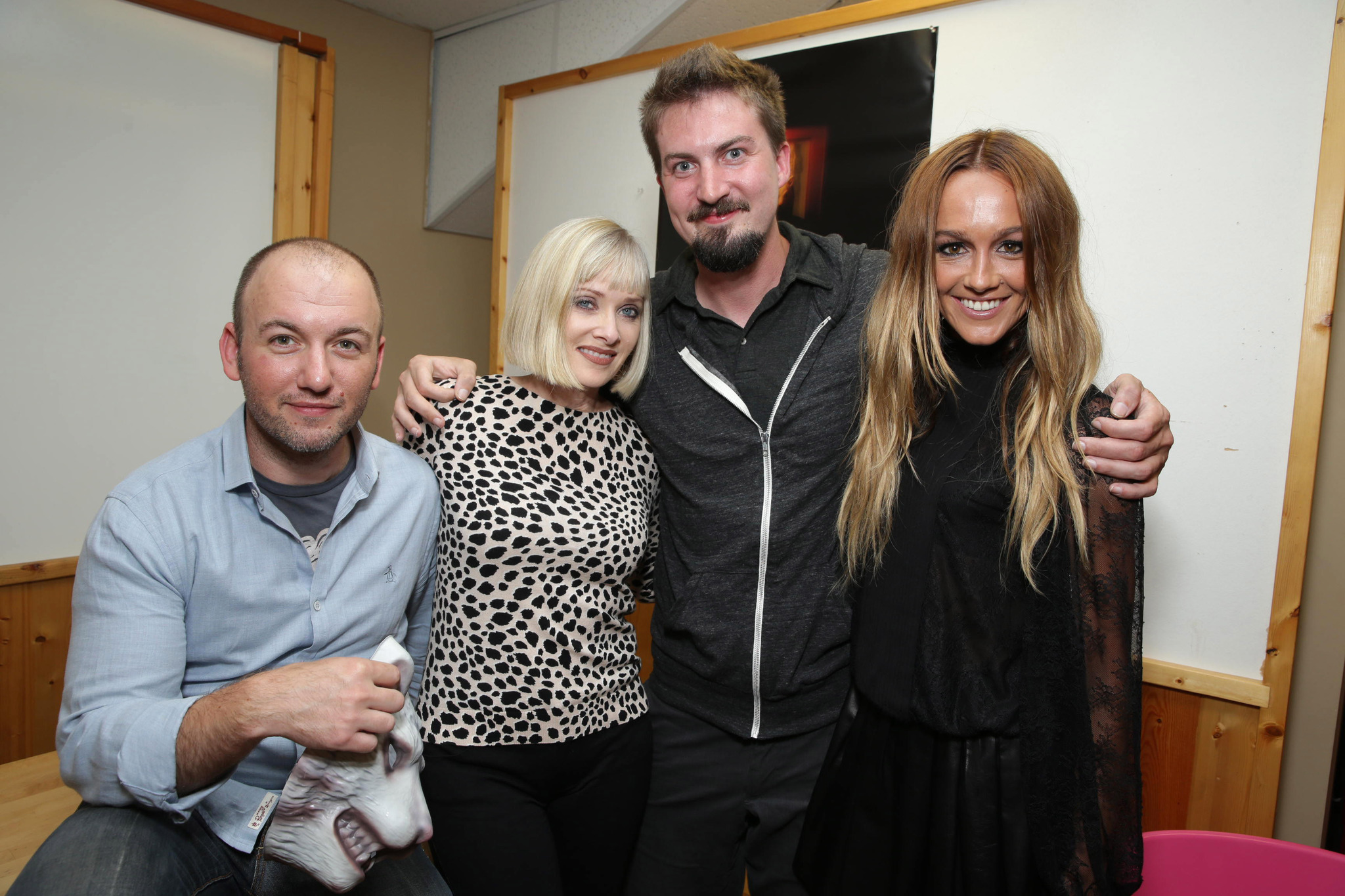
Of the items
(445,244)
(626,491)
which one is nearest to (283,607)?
(626,491)

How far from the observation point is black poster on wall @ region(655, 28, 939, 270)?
2221 millimetres

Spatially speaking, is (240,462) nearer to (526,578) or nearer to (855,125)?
(526,578)

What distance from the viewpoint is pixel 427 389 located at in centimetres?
158

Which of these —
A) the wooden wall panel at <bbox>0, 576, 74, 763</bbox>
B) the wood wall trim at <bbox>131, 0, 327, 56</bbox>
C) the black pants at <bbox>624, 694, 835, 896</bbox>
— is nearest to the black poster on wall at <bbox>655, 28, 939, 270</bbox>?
the black pants at <bbox>624, 694, 835, 896</bbox>

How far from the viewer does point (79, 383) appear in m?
2.86

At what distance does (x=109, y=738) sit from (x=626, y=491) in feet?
2.92

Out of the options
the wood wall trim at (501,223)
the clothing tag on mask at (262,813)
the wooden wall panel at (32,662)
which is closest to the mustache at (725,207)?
the clothing tag on mask at (262,813)

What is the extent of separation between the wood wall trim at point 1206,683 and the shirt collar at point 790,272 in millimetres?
1213

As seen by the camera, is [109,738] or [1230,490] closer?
[109,738]

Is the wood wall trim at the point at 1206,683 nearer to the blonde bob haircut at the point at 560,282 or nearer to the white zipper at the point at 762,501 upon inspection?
the white zipper at the point at 762,501

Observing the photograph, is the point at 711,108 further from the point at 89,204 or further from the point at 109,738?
the point at 89,204

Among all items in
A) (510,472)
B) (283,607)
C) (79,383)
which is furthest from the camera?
(79,383)

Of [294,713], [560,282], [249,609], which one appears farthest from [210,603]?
[560,282]

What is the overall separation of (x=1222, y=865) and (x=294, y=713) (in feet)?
5.70
